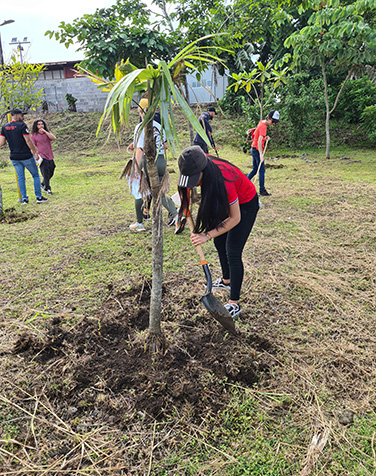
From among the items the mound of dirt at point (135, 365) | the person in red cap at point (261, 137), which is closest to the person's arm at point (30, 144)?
the person in red cap at point (261, 137)

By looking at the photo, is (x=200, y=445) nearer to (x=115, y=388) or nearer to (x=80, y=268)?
(x=115, y=388)

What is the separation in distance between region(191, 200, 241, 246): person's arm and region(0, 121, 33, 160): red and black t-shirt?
480cm

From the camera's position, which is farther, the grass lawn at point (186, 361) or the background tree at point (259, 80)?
the background tree at point (259, 80)

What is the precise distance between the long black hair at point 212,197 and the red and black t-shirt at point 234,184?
2.1 inches

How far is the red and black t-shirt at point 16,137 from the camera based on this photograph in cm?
553

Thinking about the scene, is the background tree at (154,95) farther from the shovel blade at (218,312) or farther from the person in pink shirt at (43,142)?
the person in pink shirt at (43,142)

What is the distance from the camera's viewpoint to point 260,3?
4.63 meters

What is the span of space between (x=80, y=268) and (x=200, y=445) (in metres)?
2.43

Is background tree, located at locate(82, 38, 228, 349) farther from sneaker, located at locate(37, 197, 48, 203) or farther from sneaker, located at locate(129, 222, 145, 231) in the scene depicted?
sneaker, located at locate(37, 197, 48, 203)

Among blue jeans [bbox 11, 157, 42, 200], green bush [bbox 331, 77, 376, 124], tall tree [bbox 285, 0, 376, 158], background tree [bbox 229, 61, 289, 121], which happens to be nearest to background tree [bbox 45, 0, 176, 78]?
background tree [bbox 229, 61, 289, 121]

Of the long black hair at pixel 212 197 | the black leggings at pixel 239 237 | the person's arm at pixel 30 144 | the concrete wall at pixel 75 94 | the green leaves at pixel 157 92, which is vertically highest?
the concrete wall at pixel 75 94

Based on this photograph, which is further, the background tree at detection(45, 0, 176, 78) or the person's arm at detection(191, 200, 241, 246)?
the background tree at detection(45, 0, 176, 78)

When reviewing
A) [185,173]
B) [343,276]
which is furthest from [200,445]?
[343,276]

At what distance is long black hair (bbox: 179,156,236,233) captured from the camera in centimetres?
199
